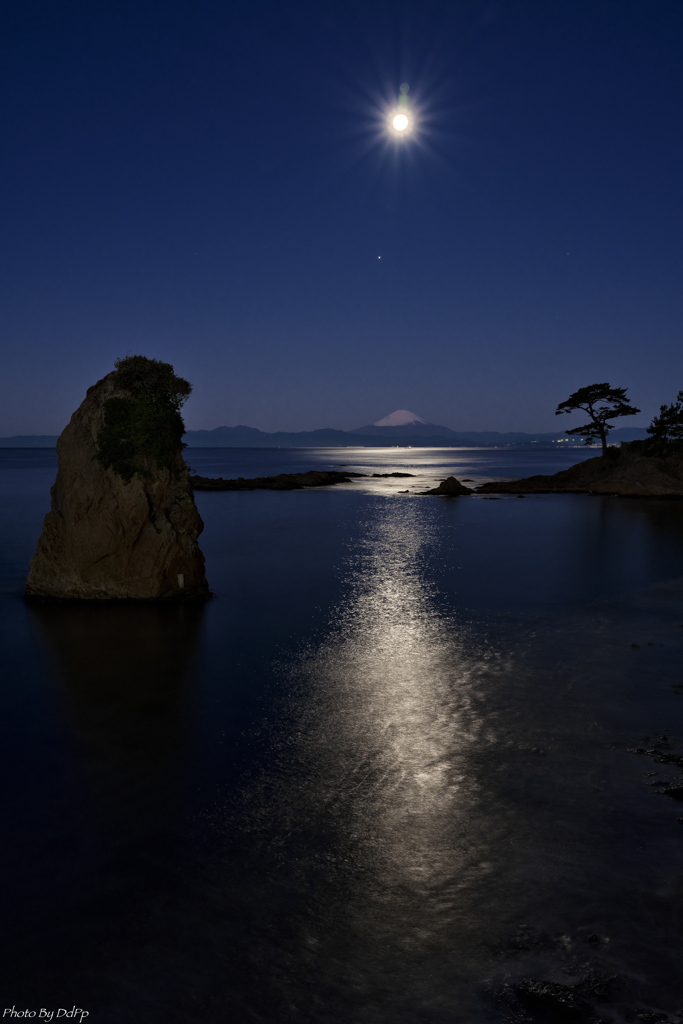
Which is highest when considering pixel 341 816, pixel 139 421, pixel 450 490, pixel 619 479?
pixel 139 421

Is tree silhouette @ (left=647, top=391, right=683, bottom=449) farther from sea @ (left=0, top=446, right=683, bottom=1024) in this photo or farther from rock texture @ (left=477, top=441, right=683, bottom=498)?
sea @ (left=0, top=446, right=683, bottom=1024)

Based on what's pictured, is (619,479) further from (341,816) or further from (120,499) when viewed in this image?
(341,816)

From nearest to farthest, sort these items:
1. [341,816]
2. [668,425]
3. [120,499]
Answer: [341,816] → [120,499] → [668,425]

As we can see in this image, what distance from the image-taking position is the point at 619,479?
2272 inches

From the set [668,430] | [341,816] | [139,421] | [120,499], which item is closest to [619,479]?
[668,430]

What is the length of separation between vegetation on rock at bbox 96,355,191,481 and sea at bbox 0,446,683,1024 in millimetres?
4482

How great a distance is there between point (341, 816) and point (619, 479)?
58.3 metres

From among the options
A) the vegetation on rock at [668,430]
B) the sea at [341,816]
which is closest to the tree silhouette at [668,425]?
the vegetation on rock at [668,430]

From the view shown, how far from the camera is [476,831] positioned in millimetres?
6969

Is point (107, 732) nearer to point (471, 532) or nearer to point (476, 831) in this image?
point (476, 831)

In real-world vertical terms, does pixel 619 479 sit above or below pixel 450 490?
above

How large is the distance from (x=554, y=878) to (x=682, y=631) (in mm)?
11045

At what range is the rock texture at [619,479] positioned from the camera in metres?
53.9

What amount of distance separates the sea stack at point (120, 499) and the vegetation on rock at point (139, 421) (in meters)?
0.03
